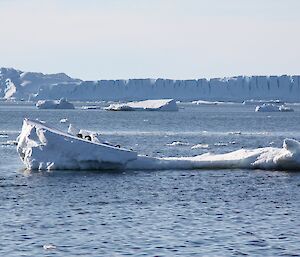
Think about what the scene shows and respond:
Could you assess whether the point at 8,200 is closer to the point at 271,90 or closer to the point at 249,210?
the point at 249,210

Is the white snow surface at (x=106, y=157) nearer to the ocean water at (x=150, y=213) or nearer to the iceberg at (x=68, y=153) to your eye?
the iceberg at (x=68, y=153)

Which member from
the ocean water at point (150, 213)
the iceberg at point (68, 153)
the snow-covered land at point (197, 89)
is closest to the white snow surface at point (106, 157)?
the iceberg at point (68, 153)

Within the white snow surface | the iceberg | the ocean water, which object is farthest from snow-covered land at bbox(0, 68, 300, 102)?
the ocean water

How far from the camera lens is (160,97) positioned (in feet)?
577

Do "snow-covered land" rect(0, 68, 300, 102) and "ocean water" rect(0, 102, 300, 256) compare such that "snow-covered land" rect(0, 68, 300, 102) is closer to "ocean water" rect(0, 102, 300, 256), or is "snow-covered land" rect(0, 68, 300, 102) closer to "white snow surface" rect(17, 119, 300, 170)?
"white snow surface" rect(17, 119, 300, 170)

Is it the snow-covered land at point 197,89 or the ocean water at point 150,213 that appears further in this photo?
the snow-covered land at point 197,89

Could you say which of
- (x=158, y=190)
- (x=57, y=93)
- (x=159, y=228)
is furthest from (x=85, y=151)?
(x=57, y=93)

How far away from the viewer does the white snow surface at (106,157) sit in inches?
1405

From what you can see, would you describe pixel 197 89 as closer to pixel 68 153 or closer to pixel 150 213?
pixel 68 153

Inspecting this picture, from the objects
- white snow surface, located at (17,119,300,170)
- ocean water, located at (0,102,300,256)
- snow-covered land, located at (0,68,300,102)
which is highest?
snow-covered land, located at (0,68,300,102)

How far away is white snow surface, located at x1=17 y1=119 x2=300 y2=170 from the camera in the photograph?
35.7 metres

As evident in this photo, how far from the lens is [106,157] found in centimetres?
3581

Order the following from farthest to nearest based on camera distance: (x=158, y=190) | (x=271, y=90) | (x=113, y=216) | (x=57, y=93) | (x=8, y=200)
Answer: (x=57, y=93) → (x=271, y=90) → (x=158, y=190) → (x=8, y=200) → (x=113, y=216)

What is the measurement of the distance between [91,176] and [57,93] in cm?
15949
